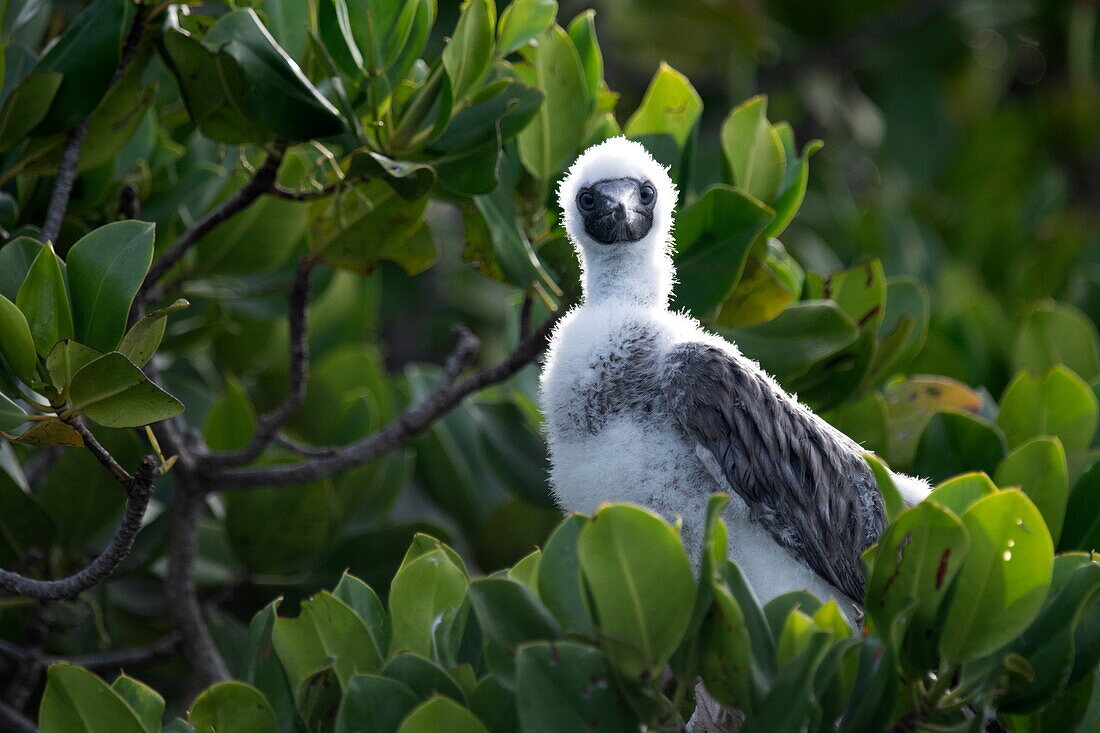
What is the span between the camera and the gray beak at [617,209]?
265 cm

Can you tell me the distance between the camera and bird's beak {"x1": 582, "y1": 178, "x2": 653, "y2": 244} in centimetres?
265

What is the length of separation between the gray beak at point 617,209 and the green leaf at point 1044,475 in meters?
1.03

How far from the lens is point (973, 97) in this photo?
7.26 m

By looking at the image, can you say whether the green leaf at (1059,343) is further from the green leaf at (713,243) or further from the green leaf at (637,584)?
the green leaf at (637,584)

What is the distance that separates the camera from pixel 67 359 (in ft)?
6.94

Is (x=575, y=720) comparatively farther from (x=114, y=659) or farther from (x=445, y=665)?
(x=114, y=659)

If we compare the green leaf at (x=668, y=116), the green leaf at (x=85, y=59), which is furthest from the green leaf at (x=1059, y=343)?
the green leaf at (x=85, y=59)

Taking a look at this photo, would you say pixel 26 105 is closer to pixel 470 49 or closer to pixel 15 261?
pixel 15 261

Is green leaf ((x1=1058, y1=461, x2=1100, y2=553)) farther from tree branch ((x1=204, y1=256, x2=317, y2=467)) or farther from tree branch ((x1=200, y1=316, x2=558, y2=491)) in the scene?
tree branch ((x1=204, y1=256, x2=317, y2=467))

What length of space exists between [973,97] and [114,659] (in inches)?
242

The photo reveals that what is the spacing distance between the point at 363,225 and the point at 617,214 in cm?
74

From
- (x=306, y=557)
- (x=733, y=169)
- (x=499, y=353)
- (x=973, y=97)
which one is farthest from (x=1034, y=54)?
(x=306, y=557)

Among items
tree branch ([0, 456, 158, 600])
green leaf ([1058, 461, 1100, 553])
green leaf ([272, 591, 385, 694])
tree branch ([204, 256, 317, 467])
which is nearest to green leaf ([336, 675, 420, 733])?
green leaf ([272, 591, 385, 694])

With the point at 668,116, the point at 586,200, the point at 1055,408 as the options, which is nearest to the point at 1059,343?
the point at 1055,408
